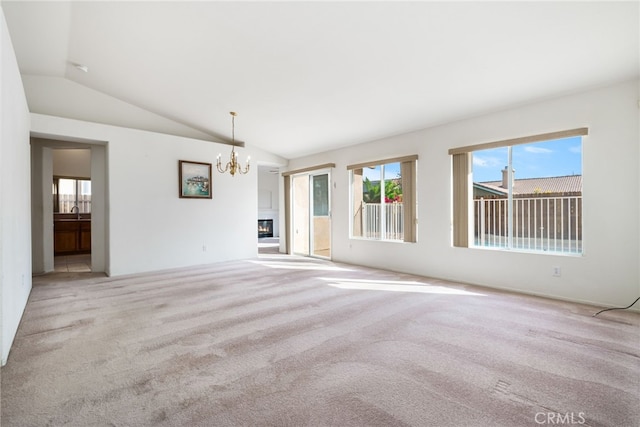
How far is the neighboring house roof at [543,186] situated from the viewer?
3887 mm

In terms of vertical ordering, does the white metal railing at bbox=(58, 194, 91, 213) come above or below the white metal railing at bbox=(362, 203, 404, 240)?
above

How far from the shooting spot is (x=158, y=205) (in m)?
5.92

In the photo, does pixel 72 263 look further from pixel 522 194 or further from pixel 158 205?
pixel 522 194

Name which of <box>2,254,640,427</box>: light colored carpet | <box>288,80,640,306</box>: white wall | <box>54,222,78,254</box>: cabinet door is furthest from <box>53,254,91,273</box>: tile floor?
<box>288,80,640,306</box>: white wall

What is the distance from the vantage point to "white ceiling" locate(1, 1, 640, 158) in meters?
2.85

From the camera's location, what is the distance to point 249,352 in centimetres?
241

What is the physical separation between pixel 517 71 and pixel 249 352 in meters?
4.06

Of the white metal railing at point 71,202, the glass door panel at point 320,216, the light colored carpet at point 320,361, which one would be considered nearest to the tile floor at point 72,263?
the white metal railing at point 71,202

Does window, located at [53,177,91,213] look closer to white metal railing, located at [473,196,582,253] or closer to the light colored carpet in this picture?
the light colored carpet

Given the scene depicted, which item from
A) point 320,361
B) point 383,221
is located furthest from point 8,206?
point 383,221

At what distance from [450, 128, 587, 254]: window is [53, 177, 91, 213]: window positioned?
32.9 feet

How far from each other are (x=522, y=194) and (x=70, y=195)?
436 inches

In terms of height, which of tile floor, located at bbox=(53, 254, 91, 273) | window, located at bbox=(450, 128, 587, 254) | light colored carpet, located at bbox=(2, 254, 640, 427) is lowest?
light colored carpet, located at bbox=(2, 254, 640, 427)

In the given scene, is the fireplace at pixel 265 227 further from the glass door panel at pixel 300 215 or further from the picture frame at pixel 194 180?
the picture frame at pixel 194 180
